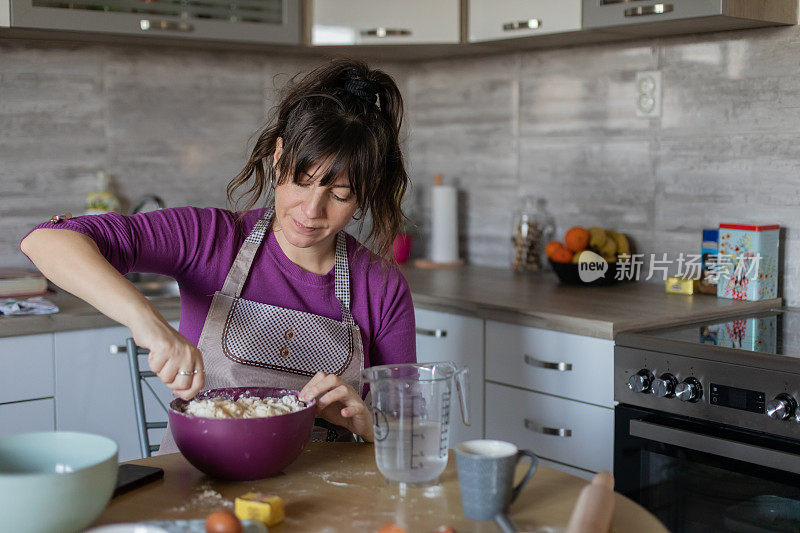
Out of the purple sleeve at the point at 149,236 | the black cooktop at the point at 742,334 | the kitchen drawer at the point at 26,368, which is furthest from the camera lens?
the kitchen drawer at the point at 26,368

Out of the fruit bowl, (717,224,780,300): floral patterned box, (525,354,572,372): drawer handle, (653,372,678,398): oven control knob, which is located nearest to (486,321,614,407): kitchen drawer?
(525,354,572,372): drawer handle

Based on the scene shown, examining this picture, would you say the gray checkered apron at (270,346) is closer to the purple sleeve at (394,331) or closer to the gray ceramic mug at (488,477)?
the purple sleeve at (394,331)

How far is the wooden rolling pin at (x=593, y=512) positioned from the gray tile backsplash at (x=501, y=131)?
161 centimetres

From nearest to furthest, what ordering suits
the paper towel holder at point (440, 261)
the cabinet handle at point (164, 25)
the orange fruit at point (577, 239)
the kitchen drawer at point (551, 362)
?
the kitchen drawer at point (551, 362) < the cabinet handle at point (164, 25) < the orange fruit at point (577, 239) < the paper towel holder at point (440, 261)

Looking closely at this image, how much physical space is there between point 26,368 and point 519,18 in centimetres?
164

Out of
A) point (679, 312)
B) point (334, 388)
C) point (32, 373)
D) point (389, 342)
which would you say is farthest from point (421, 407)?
point (32, 373)

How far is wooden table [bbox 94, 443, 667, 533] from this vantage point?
1.09 meters

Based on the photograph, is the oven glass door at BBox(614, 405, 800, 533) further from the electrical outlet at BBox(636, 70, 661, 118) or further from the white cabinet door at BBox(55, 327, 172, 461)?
the white cabinet door at BBox(55, 327, 172, 461)

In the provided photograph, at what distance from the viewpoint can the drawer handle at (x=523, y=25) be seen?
2.58m

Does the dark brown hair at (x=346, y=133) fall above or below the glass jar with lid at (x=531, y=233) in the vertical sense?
above

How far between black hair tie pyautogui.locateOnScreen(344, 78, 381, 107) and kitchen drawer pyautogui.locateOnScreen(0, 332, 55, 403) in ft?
3.73

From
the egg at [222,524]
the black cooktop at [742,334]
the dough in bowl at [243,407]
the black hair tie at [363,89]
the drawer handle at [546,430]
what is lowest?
the drawer handle at [546,430]

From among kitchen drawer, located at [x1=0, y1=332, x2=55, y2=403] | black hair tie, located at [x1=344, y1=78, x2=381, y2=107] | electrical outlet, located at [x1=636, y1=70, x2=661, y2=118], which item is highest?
electrical outlet, located at [x1=636, y1=70, x2=661, y2=118]

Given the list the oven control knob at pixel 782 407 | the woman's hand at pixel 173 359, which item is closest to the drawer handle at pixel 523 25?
the oven control knob at pixel 782 407
